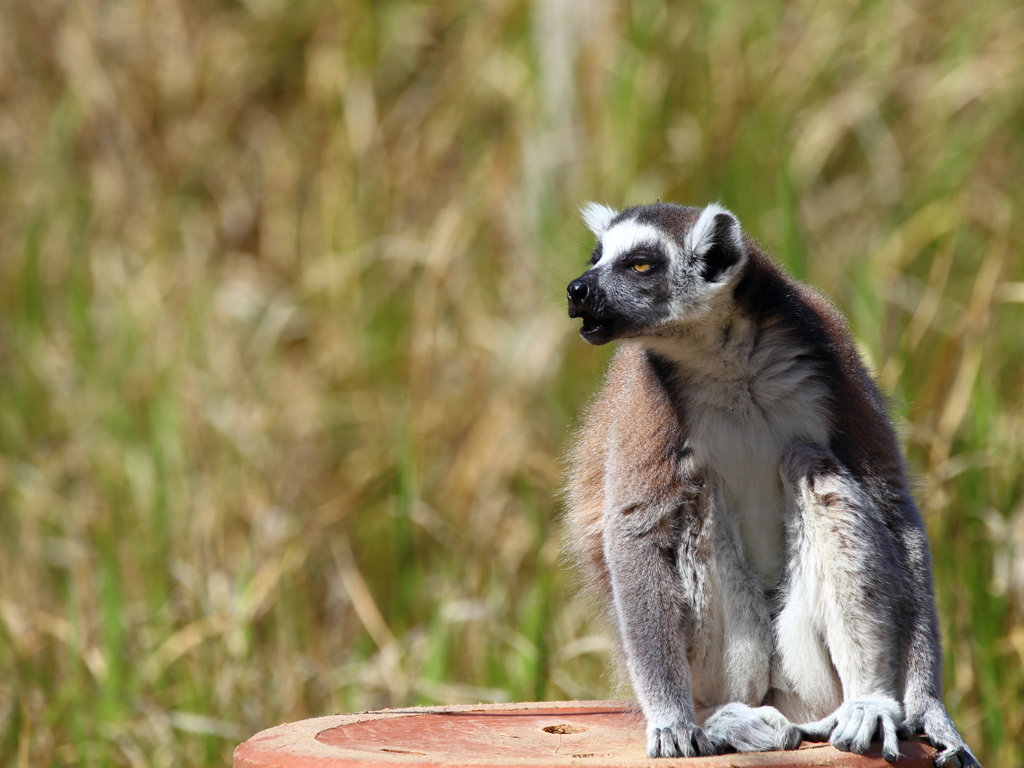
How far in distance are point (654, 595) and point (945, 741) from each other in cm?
66

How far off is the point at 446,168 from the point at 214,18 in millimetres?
2391

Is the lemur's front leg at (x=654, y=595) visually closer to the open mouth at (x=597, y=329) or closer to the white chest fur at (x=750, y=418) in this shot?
the white chest fur at (x=750, y=418)

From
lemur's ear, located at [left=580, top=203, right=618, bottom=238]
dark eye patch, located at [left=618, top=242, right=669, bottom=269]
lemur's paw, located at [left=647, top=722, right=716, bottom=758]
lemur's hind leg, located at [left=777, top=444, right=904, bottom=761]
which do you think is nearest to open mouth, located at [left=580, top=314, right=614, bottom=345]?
dark eye patch, located at [left=618, top=242, right=669, bottom=269]

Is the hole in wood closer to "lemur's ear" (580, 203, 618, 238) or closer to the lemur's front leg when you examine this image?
the lemur's front leg

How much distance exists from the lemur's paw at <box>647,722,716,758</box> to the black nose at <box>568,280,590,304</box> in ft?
3.03

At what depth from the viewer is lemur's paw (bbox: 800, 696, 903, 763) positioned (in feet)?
7.25

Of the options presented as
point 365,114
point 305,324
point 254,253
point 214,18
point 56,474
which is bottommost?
point 56,474

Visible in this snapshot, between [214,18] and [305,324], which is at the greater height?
[214,18]

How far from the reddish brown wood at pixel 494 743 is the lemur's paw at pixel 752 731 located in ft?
0.20

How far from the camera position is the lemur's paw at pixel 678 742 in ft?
7.61

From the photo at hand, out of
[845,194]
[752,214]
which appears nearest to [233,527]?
[752,214]

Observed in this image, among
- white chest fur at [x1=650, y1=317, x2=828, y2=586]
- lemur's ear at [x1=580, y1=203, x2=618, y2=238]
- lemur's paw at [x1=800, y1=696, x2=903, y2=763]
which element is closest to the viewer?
lemur's paw at [x1=800, y1=696, x2=903, y2=763]

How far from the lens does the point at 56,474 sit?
5957 millimetres

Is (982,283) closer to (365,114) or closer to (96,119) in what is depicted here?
(365,114)
